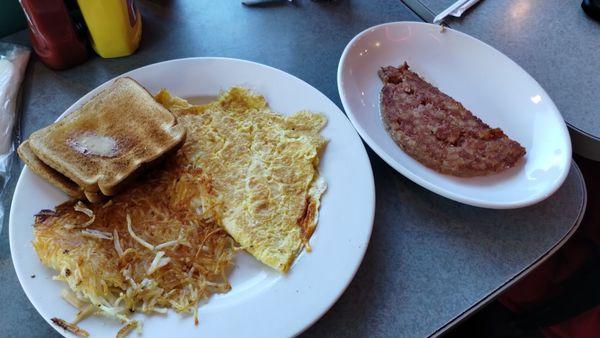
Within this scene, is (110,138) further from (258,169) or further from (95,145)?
(258,169)

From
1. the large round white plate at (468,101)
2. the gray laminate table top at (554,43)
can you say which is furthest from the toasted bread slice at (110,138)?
the gray laminate table top at (554,43)

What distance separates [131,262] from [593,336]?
1413 millimetres

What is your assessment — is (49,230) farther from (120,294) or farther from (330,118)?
(330,118)

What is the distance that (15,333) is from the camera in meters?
0.94

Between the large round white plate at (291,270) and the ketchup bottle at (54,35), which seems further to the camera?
the ketchup bottle at (54,35)

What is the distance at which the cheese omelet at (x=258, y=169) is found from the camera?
3.42 ft

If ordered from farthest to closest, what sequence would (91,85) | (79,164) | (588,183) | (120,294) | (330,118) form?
(588,183) → (91,85) → (330,118) → (79,164) → (120,294)

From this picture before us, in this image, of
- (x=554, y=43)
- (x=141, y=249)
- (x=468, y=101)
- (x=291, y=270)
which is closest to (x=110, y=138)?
(x=141, y=249)

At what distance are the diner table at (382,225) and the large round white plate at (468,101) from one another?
61mm

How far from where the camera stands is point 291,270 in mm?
975

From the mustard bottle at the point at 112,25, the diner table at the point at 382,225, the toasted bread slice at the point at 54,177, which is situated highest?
the mustard bottle at the point at 112,25

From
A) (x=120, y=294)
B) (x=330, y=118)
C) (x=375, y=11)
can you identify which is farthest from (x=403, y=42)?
(x=120, y=294)

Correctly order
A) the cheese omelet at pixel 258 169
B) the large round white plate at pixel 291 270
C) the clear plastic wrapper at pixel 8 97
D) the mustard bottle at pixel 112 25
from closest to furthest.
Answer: the large round white plate at pixel 291 270
the cheese omelet at pixel 258 169
the clear plastic wrapper at pixel 8 97
the mustard bottle at pixel 112 25

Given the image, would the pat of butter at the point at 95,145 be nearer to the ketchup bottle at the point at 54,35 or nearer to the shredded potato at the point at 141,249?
the shredded potato at the point at 141,249
